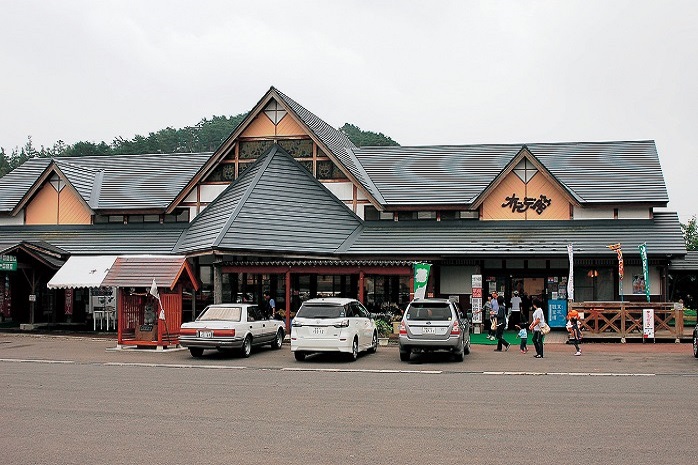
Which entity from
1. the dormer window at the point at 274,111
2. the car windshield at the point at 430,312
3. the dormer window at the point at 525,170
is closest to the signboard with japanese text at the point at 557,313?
the dormer window at the point at 525,170

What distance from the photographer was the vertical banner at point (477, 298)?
2750 centimetres

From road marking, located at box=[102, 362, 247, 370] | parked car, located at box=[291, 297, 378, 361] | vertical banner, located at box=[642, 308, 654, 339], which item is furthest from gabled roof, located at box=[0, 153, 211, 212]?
vertical banner, located at box=[642, 308, 654, 339]

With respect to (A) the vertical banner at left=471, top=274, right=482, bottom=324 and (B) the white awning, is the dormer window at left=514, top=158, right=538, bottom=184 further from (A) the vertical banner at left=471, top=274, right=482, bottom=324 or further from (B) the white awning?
(B) the white awning

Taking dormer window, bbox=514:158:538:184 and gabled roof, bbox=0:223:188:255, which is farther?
gabled roof, bbox=0:223:188:255

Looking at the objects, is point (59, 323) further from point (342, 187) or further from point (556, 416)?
point (556, 416)

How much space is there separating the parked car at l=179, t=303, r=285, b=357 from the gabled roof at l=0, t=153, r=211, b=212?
13294 mm

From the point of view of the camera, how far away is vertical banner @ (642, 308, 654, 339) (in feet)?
81.6

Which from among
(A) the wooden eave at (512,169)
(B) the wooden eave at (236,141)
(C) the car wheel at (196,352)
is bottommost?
(C) the car wheel at (196,352)

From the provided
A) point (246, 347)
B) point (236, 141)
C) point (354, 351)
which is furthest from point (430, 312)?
point (236, 141)

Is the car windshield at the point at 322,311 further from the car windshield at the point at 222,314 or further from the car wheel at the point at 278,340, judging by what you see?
the car wheel at the point at 278,340

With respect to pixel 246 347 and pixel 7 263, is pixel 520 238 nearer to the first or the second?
pixel 246 347

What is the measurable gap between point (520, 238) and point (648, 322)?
241 inches

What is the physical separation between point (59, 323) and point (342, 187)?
46.1ft

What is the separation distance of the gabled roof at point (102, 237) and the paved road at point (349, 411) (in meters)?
12.0
